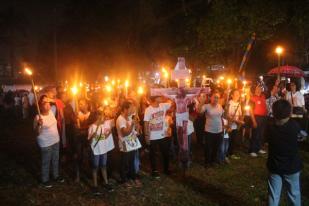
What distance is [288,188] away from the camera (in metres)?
5.33

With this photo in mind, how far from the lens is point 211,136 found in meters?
8.99

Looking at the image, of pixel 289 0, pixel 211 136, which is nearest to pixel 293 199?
pixel 211 136

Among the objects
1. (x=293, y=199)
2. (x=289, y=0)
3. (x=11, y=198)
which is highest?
(x=289, y=0)

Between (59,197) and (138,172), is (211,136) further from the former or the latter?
(59,197)

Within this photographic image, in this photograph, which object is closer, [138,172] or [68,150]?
[138,172]

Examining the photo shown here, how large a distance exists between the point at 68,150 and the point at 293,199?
22.2ft

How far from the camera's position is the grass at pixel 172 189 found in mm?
7125

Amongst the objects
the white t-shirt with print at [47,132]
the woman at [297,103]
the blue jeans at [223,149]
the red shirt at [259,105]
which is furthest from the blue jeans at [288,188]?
the woman at [297,103]

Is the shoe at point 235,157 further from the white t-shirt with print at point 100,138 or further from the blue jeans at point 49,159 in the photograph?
the blue jeans at point 49,159

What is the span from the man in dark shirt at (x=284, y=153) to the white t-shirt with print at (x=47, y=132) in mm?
4664

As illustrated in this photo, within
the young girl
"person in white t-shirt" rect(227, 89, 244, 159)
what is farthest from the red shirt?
the young girl

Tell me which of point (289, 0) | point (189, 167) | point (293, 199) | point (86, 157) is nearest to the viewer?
point (293, 199)

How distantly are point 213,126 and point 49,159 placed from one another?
3.84 meters

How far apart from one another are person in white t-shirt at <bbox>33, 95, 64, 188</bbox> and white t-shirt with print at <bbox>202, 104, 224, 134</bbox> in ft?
11.7
